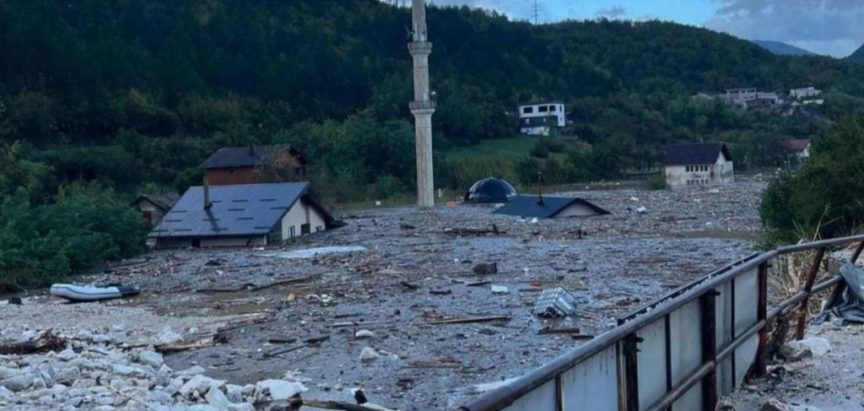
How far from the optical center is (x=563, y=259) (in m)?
25.0

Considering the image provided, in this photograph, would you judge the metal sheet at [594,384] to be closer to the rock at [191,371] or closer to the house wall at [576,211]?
the rock at [191,371]

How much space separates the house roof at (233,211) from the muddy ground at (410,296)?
1360 mm

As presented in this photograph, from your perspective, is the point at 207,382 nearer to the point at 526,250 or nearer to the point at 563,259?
the point at 563,259

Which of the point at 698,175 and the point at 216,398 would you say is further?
the point at 698,175

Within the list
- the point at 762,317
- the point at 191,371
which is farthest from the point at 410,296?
the point at 762,317

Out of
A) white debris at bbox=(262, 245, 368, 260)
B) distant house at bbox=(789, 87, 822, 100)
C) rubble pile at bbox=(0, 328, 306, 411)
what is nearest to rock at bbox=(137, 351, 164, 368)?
rubble pile at bbox=(0, 328, 306, 411)

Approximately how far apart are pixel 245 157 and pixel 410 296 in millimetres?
32439

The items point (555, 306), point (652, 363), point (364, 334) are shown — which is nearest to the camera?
point (652, 363)

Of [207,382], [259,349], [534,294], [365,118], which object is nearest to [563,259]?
[534,294]

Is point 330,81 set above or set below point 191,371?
above

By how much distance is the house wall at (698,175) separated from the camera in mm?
62094

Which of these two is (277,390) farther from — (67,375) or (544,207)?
(544,207)

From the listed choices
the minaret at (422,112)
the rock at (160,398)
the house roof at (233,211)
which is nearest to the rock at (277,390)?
the rock at (160,398)

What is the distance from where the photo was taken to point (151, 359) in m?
13.1
